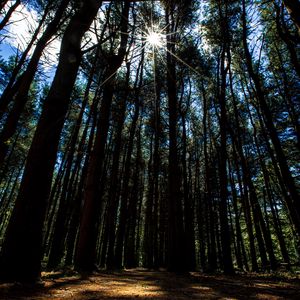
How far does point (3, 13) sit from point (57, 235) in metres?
8.59

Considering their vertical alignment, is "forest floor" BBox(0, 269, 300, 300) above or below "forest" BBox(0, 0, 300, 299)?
below

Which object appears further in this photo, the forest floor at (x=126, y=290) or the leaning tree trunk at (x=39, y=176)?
the leaning tree trunk at (x=39, y=176)

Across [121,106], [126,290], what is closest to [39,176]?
[126,290]

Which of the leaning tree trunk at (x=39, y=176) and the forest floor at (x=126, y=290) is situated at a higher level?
the leaning tree trunk at (x=39, y=176)

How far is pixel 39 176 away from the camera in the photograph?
3.06m

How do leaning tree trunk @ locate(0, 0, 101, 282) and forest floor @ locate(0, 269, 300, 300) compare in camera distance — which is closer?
forest floor @ locate(0, 269, 300, 300)

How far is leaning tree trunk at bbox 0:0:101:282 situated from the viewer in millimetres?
2758

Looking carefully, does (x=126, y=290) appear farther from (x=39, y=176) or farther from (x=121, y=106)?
(x=121, y=106)

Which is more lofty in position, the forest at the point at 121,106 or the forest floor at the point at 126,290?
the forest at the point at 121,106

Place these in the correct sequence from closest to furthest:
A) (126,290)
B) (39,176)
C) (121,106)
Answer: (39,176) → (126,290) → (121,106)

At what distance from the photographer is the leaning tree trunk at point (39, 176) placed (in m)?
2.76

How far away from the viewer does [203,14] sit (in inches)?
472

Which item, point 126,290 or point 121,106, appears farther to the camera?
point 121,106

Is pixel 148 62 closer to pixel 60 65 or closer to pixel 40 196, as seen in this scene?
pixel 60 65
